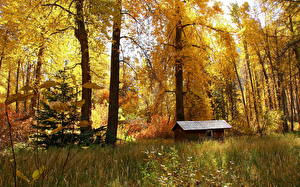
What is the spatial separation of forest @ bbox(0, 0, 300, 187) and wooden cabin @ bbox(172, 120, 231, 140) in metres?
0.74

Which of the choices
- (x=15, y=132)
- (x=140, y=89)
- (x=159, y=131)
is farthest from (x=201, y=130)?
(x=15, y=132)

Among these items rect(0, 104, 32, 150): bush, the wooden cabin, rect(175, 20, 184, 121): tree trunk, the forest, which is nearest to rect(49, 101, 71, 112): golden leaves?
the forest

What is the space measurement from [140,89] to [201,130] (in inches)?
134

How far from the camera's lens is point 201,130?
976 centimetres

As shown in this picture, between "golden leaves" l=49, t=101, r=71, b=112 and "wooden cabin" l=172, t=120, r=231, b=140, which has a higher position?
"golden leaves" l=49, t=101, r=71, b=112

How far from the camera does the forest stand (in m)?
3.47

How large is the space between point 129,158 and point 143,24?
5.22 m

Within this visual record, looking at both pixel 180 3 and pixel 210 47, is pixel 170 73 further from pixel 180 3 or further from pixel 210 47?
pixel 180 3

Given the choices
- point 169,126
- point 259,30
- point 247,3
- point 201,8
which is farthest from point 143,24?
point 247,3

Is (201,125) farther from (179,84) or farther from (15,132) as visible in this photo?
(15,132)

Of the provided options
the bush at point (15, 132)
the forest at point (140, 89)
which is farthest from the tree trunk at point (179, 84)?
the bush at point (15, 132)

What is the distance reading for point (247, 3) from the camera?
17.3m

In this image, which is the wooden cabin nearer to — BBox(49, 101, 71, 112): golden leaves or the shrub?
the shrub

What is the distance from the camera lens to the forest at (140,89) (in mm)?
3469
